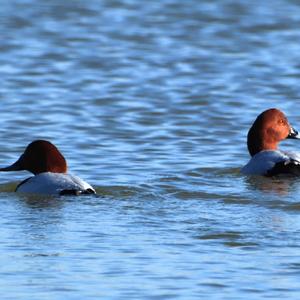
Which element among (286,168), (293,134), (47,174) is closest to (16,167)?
(47,174)

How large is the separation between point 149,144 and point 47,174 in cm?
293

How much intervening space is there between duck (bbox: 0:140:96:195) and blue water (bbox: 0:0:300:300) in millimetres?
120

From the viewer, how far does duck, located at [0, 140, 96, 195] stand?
11.5m

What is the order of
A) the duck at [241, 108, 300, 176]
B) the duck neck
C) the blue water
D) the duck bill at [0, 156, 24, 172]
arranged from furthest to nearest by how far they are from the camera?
the duck neck < the duck at [241, 108, 300, 176] < the duck bill at [0, 156, 24, 172] < the blue water

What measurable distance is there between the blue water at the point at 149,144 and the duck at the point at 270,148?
16cm

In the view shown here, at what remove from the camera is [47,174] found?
1189 cm

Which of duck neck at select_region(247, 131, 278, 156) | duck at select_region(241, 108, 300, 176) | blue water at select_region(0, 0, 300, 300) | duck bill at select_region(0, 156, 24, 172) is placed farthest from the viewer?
duck neck at select_region(247, 131, 278, 156)

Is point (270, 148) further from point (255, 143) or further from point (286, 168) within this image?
point (286, 168)

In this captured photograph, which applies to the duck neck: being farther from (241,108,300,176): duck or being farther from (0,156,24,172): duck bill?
(0,156,24,172): duck bill

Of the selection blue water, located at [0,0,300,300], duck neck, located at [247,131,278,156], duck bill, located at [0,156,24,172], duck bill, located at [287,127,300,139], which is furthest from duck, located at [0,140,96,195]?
duck bill, located at [287,127,300,139]

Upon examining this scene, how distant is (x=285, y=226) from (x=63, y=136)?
508 centimetres

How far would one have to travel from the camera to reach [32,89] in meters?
18.0

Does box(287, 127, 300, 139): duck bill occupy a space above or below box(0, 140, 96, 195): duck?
below

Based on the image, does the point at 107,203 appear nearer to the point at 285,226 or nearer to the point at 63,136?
the point at 285,226
